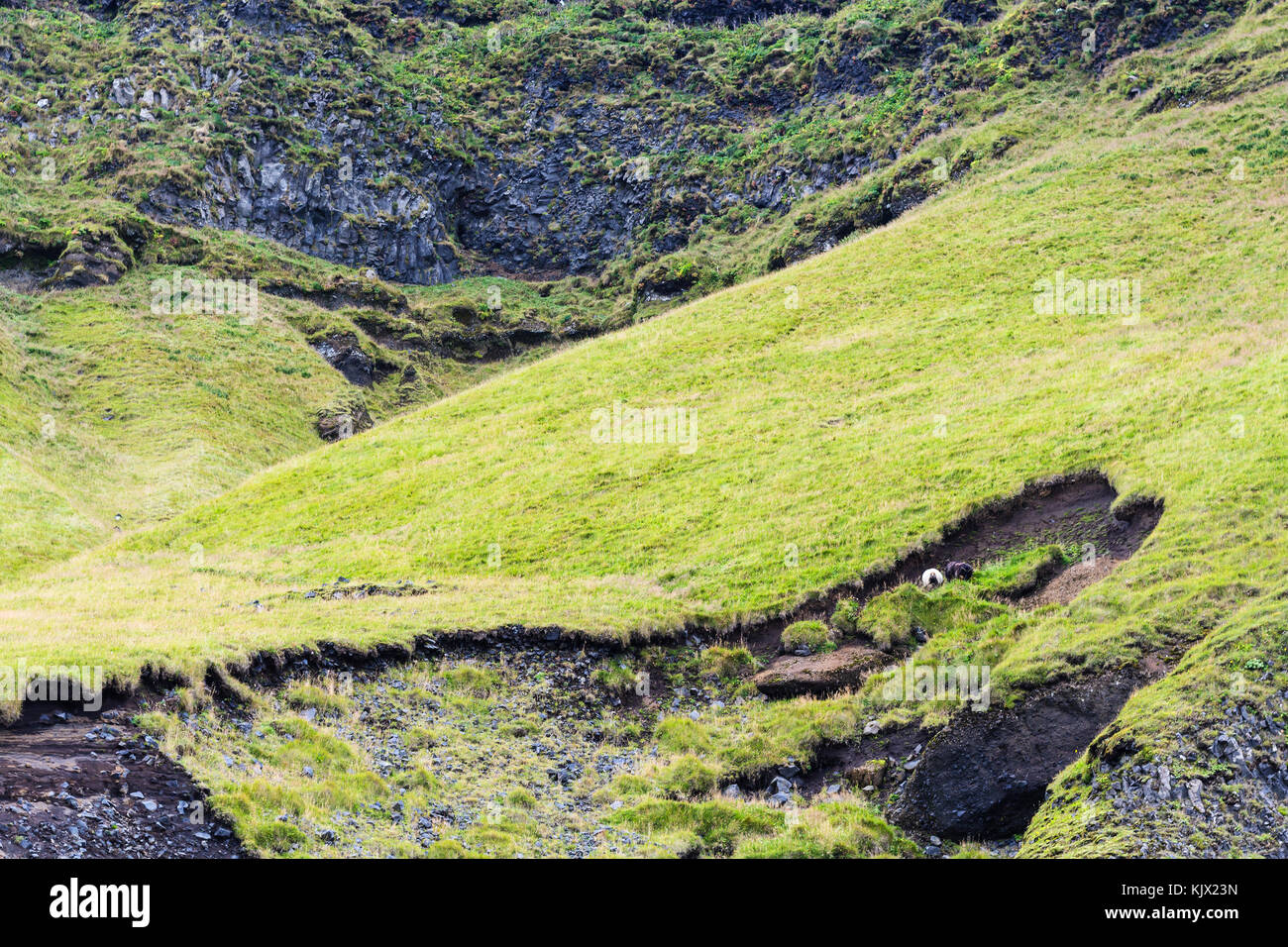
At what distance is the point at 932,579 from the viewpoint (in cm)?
2472

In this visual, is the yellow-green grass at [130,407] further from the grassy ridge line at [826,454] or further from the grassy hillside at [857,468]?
the grassy ridge line at [826,454]

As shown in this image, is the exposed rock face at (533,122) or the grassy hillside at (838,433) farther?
the exposed rock face at (533,122)

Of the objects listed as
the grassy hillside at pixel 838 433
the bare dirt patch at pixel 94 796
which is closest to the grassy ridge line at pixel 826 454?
the grassy hillside at pixel 838 433

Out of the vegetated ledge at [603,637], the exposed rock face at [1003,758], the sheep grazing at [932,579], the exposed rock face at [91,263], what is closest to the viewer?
the exposed rock face at [1003,758]

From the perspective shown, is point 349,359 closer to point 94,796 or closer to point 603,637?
point 603,637

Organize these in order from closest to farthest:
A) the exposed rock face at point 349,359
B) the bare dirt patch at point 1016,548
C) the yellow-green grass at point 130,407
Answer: the bare dirt patch at point 1016,548 < the yellow-green grass at point 130,407 < the exposed rock face at point 349,359

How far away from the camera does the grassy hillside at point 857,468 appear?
19484 mm

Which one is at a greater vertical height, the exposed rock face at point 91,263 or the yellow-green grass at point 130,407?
the exposed rock face at point 91,263

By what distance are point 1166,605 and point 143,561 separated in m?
33.8

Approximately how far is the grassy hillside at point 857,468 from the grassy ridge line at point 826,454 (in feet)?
0.51

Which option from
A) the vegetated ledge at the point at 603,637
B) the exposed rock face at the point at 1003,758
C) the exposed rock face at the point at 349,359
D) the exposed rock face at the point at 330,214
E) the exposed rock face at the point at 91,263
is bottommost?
the exposed rock face at the point at 1003,758

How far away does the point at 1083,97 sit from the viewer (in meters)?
72.7

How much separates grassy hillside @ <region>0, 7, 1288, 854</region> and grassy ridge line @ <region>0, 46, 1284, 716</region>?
16 cm

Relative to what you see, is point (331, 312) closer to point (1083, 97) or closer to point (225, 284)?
point (225, 284)
